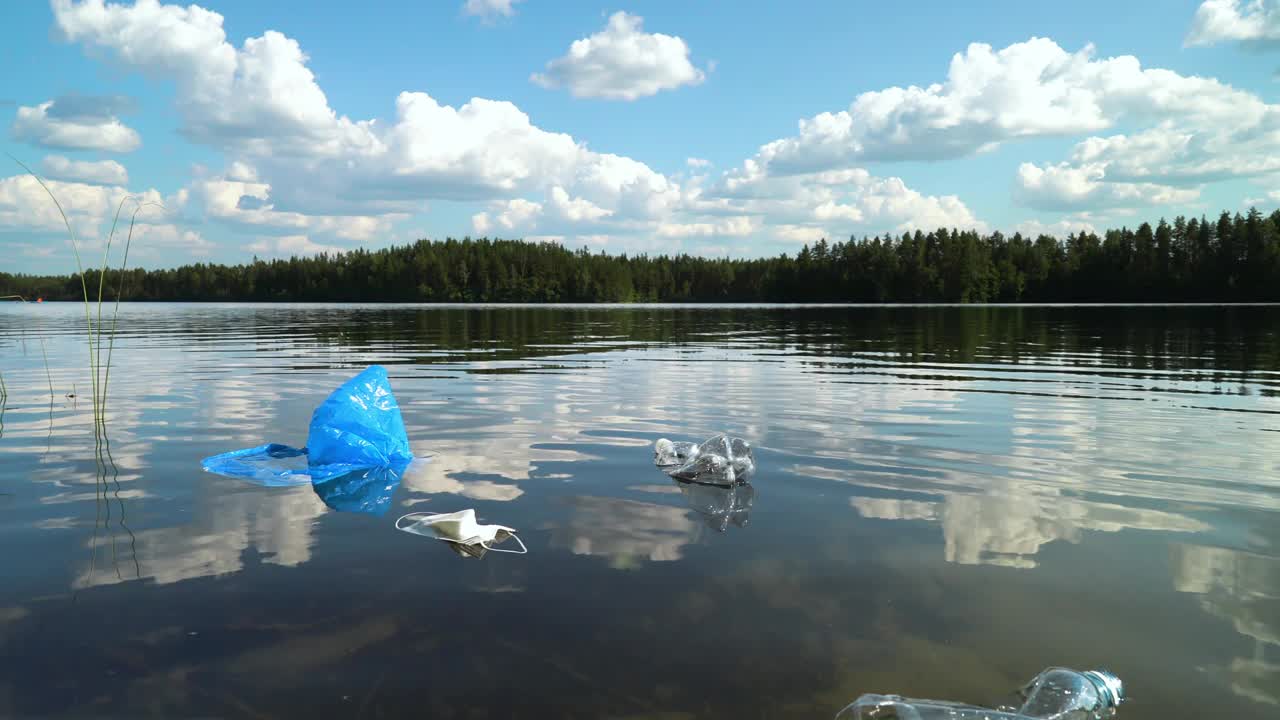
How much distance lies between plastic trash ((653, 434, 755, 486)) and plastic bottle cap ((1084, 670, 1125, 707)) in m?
4.73

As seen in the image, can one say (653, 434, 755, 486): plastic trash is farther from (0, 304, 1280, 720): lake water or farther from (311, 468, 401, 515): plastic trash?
(311, 468, 401, 515): plastic trash

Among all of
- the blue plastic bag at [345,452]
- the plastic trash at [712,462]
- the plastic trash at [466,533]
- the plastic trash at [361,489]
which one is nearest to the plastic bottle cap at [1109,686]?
the plastic trash at [466,533]

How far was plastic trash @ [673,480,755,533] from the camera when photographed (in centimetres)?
714

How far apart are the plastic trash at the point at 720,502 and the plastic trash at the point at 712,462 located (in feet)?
0.38

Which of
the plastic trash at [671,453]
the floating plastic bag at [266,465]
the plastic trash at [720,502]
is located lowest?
the plastic trash at [720,502]

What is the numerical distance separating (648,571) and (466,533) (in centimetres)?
162

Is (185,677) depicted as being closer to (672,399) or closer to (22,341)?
(672,399)

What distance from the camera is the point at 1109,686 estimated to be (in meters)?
4.10

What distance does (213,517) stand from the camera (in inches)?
281

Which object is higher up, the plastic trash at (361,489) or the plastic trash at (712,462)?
the plastic trash at (712,462)

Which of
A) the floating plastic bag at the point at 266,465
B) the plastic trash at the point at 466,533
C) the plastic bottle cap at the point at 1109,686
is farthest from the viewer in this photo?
the floating plastic bag at the point at 266,465

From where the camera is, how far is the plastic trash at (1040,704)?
149 inches

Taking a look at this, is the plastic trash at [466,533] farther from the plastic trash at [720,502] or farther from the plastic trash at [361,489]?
the plastic trash at [720,502]

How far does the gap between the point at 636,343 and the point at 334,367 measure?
617 inches
